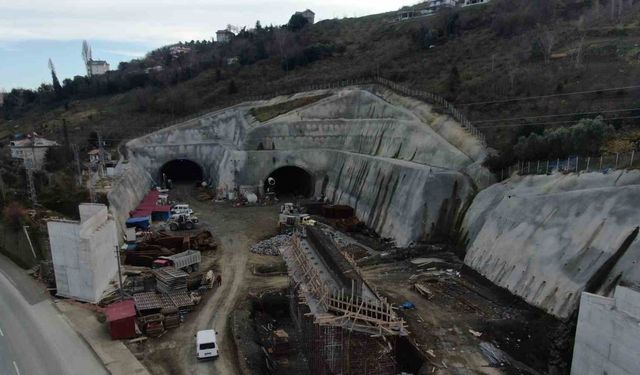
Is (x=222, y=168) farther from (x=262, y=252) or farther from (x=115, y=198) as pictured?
(x=262, y=252)

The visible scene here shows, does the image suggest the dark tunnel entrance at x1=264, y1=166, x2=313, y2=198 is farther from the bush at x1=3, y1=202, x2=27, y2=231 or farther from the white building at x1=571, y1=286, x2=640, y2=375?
the white building at x1=571, y1=286, x2=640, y2=375

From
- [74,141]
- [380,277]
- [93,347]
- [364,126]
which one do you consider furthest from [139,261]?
[74,141]

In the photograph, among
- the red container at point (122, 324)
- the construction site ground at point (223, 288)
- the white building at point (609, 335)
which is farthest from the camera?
the red container at point (122, 324)

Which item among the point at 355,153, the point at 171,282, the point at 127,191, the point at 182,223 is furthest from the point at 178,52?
the point at 171,282

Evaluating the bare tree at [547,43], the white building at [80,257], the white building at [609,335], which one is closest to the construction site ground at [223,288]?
the white building at [80,257]

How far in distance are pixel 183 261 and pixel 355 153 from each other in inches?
1009

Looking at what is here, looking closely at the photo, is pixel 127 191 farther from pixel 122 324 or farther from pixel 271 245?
pixel 122 324

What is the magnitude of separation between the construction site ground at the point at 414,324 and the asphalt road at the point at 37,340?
2.56 m

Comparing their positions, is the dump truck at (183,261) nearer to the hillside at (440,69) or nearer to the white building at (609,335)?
the white building at (609,335)

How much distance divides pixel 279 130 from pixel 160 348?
3824 cm

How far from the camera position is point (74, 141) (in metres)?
69.2

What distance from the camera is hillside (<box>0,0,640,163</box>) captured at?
133 ft

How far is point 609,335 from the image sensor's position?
612 inches

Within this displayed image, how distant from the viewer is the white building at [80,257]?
2627cm
